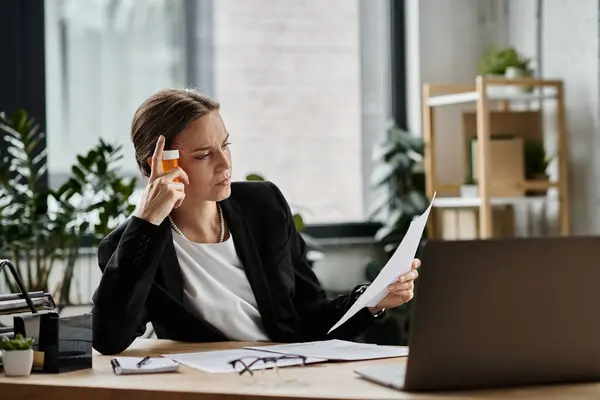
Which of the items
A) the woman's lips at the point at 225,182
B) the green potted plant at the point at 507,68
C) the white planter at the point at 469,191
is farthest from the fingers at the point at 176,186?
the green potted plant at the point at 507,68

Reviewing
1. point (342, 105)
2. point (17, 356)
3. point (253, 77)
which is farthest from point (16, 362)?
point (342, 105)

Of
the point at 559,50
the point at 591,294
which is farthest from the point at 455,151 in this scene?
the point at 591,294

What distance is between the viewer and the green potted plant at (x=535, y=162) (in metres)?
4.43

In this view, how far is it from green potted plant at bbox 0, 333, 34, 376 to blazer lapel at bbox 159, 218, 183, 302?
54 cm

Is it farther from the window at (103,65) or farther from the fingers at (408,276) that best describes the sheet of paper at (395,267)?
the window at (103,65)

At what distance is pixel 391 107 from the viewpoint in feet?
16.3

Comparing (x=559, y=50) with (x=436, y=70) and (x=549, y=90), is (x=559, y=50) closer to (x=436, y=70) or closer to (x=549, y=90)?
(x=549, y=90)

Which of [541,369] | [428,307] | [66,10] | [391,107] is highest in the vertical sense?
[66,10]

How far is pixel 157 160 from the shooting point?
7.66ft

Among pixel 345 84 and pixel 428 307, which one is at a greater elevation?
pixel 345 84

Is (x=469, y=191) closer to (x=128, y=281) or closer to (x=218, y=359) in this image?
(x=128, y=281)

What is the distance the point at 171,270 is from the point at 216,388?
0.73 meters

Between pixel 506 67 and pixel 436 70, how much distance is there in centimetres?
44

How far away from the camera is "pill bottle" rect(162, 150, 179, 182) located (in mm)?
2354
